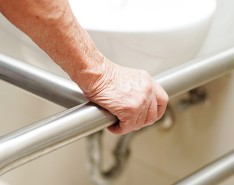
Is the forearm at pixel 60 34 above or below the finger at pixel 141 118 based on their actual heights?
above

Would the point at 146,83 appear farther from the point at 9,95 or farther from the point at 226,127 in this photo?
the point at 9,95

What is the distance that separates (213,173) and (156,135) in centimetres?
37

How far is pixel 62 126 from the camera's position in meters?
0.53

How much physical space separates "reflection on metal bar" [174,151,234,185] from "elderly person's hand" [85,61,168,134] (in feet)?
0.62

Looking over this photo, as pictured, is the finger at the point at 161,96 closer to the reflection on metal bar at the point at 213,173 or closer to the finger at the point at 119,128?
the finger at the point at 119,128

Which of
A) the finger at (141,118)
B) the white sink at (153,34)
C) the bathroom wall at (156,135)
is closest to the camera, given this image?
the finger at (141,118)

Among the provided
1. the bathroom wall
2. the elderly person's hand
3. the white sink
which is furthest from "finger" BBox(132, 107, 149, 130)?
the bathroom wall

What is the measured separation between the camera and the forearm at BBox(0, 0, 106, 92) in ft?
1.72

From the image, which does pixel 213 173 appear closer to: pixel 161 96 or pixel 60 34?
pixel 161 96

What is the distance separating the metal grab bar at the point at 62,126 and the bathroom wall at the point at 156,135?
18 centimetres

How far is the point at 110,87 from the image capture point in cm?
58

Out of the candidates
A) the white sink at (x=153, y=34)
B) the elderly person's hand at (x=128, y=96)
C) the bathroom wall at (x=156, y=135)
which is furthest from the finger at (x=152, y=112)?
the bathroom wall at (x=156, y=135)

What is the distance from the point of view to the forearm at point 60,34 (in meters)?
0.52

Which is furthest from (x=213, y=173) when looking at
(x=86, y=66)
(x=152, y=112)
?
(x=86, y=66)
